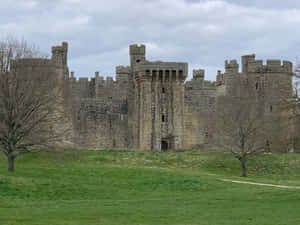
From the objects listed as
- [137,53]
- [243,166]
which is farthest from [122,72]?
[243,166]

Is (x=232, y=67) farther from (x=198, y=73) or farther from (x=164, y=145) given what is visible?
(x=164, y=145)

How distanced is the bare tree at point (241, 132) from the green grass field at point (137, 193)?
1.30m

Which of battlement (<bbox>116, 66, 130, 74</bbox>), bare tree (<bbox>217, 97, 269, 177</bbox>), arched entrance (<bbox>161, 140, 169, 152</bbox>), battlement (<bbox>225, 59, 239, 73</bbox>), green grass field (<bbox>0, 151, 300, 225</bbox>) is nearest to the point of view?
green grass field (<bbox>0, 151, 300, 225</bbox>)

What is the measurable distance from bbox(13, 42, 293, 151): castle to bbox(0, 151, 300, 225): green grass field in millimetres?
5492

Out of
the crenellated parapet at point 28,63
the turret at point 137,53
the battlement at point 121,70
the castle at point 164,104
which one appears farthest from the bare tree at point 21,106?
the battlement at point 121,70

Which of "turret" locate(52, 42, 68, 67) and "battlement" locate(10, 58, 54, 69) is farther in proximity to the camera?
"turret" locate(52, 42, 68, 67)

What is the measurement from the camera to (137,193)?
1124 inches

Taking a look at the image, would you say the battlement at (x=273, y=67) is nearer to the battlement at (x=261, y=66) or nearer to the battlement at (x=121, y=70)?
the battlement at (x=261, y=66)

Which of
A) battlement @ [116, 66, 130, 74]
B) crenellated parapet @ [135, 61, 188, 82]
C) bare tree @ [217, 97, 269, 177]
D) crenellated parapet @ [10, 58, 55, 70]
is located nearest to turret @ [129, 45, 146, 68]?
crenellated parapet @ [135, 61, 188, 82]

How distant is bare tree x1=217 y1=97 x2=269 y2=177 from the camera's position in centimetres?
4362

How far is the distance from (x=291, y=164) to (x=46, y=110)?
21208mm

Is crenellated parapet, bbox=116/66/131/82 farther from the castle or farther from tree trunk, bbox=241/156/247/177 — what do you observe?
tree trunk, bbox=241/156/247/177

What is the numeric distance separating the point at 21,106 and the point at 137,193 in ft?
27.1

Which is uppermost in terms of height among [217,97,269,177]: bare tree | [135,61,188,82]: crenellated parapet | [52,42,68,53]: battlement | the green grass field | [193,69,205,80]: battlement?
[52,42,68,53]: battlement
